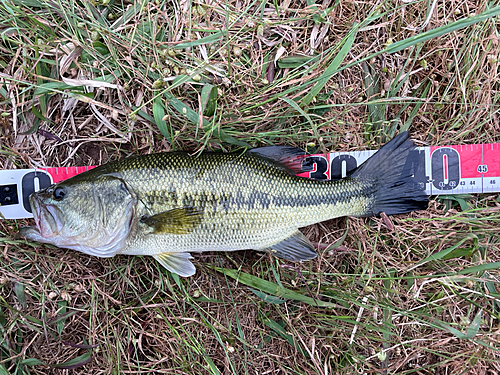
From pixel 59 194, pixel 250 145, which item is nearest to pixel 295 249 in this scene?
pixel 250 145

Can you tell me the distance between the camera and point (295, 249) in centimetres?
262

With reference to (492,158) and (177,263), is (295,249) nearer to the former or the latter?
(177,263)

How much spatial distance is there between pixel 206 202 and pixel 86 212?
2.96ft

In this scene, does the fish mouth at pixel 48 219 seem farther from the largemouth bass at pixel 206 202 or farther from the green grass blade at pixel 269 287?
the green grass blade at pixel 269 287

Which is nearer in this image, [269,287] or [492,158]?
[269,287]

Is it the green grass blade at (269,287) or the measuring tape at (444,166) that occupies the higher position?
the measuring tape at (444,166)

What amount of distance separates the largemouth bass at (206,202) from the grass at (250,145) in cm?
26

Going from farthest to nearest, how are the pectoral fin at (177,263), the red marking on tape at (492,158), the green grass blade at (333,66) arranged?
1. the red marking on tape at (492,158)
2. the green grass blade at (333,66)
3. the pectoral fin at (177,263)

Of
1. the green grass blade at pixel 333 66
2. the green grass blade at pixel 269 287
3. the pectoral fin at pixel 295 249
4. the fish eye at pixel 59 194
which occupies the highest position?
the green grass blade at pixel 333 66

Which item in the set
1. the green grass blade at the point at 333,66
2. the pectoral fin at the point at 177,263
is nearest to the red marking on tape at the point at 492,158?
the green grass blade at the point at 333,66

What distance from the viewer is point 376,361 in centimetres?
280

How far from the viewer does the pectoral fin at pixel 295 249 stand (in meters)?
2.61

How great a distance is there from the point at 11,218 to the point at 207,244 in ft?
5.81

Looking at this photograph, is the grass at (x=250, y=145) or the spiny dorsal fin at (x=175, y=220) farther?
the grass at (x=250, y=145)
